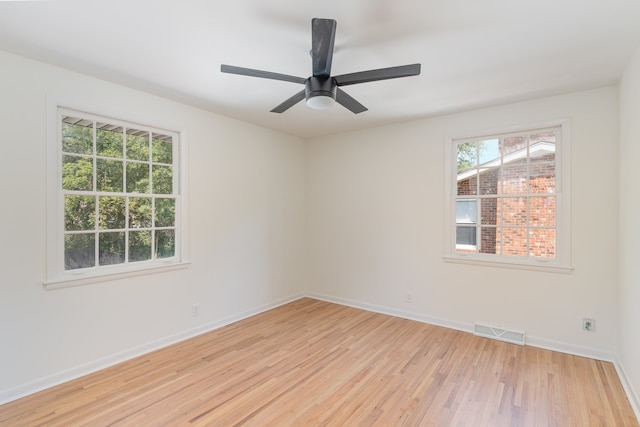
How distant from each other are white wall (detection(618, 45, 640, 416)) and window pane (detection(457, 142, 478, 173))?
4.14 ft

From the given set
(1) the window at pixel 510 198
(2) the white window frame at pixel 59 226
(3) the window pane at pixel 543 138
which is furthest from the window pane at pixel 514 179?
(2) the white window frame at pixel 59 226

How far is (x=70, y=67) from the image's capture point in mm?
2574

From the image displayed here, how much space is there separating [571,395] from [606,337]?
0.97 meters

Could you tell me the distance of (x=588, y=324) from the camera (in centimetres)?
302

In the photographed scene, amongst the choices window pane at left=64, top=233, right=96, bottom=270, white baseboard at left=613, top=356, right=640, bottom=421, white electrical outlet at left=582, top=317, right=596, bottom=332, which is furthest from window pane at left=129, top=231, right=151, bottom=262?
white electrical outlet at left=582, top=317, right=596, bottom=332

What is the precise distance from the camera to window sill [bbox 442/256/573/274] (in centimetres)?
316

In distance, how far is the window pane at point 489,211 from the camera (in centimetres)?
358

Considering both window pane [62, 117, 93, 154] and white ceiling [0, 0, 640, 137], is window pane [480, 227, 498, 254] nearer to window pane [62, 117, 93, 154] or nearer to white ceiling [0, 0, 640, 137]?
white ceiling [0, 0, 640, 137]

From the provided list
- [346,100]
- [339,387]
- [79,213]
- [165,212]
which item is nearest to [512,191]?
[346,100]

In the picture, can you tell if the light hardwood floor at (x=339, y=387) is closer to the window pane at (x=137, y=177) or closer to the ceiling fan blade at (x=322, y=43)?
the window pane at (x=137, y=177)

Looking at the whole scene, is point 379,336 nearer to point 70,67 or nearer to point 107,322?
point 107,322

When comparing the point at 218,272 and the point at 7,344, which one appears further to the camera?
the point at 218,272

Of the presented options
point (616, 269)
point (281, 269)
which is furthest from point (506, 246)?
point (281, 269)

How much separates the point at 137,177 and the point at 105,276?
3.24 ft
